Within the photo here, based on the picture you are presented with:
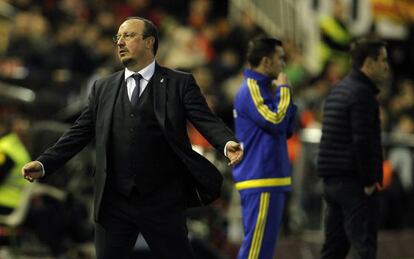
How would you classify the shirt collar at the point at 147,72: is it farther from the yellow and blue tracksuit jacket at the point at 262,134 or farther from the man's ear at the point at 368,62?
the man's ear at the point at 368,62

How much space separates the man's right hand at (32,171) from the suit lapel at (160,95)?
0.86m

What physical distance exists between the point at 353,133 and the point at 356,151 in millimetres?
149

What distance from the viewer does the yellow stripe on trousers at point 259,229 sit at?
946 cm

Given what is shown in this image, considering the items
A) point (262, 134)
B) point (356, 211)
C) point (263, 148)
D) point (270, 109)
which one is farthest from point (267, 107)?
Result: point (356, 211)

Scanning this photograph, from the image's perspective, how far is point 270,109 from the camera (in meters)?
9.53

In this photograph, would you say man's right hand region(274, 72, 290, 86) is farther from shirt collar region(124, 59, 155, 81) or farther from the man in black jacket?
shirt collar region(124, 59, 155, 81)

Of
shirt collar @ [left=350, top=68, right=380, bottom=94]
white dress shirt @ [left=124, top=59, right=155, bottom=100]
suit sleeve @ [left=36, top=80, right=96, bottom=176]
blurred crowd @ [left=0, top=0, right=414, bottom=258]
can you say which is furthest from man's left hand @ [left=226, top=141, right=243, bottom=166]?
blurred crowd @ [left=0, top=0, right=414, bottom=258]

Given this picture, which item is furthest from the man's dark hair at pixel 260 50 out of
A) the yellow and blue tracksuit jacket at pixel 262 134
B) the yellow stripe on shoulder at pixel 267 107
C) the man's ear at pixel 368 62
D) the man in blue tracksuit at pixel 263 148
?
the man's ear at pixel 368 62

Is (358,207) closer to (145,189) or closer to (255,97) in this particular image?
(255,97)

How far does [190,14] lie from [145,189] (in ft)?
45.4

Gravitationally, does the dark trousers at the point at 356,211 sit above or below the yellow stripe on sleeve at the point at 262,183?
below

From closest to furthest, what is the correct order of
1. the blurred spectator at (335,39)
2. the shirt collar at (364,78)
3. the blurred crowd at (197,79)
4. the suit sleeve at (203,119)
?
the suit sleeve at (203,119) < the shirt collar at (364,78) < the blurred crowd at (197,79) < the blurred spectator at (335,39)

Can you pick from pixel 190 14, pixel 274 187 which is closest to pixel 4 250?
pixel 274 187

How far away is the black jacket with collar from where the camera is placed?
30.6 feet
